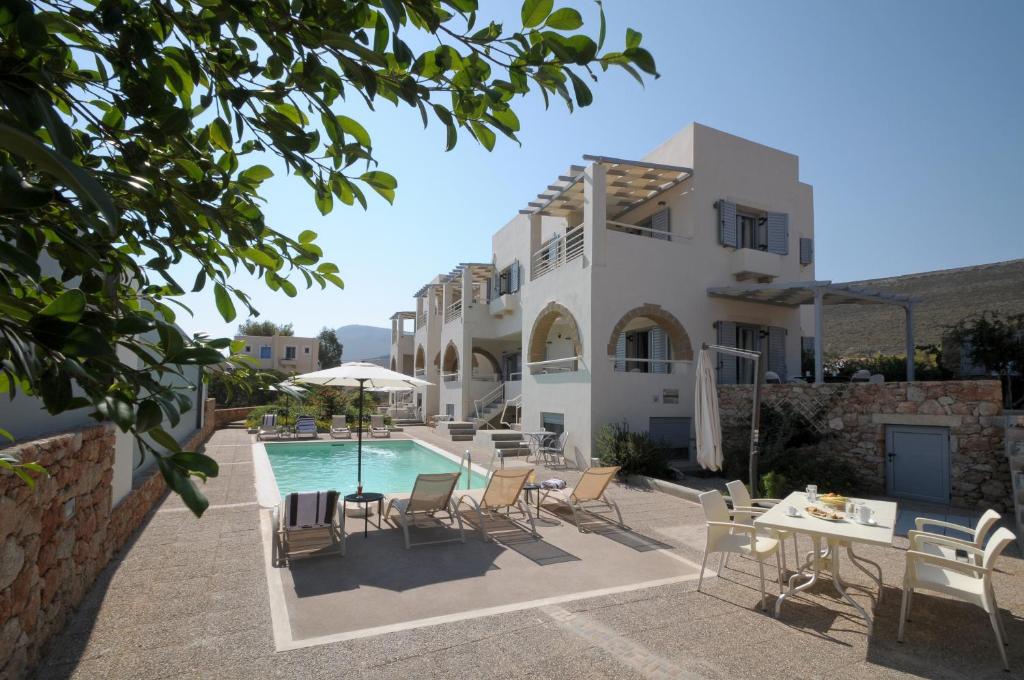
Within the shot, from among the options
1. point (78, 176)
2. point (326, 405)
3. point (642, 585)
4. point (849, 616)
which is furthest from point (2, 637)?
point (326, 405)

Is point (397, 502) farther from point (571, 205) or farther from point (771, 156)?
point (771, 156)

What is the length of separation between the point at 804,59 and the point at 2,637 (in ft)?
39.5

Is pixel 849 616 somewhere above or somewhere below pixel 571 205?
below

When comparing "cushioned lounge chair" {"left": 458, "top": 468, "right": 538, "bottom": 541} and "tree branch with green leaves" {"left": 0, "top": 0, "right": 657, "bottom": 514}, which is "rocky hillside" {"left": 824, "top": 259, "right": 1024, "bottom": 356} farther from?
"tree branch with green leaves" {"left": 0, "top": 0, "right": 657, "bottom": 514}

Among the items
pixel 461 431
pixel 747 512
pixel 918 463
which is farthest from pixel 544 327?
pixel 747 512

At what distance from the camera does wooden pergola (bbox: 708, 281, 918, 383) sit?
1307 cm

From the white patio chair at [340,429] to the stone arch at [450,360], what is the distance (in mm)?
6438

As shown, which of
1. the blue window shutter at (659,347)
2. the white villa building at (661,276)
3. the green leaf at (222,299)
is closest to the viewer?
the green leaf at (222,299)

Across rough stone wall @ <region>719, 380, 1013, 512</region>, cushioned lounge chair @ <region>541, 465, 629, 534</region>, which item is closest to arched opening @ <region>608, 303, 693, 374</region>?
rough stone wall @ <region>719, 380, 1013, 512</region>

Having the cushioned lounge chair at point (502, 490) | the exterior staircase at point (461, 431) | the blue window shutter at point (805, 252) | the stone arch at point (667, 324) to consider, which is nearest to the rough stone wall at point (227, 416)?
the exterior staircase at point (461, 431)

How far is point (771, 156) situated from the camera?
1717 cm

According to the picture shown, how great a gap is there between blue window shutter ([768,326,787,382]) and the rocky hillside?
791cm

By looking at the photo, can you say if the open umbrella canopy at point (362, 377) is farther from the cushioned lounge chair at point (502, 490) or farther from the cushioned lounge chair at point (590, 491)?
the cushioned lounge chair at point (590, 491)

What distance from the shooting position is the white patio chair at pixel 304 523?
696cm
